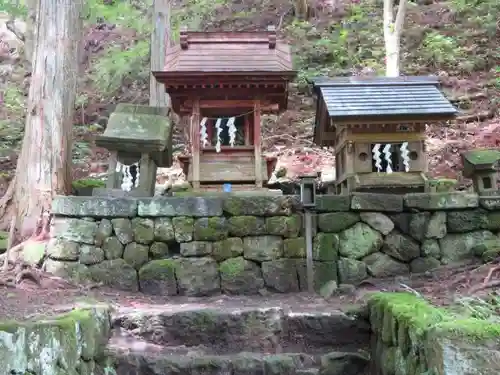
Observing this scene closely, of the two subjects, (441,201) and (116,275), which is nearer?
(116,275)

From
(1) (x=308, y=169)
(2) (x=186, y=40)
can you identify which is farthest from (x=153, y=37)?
(1) (x=308, y=169)

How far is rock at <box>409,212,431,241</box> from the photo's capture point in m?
7.66

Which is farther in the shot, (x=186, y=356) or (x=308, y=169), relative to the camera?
(x=308, y=169)

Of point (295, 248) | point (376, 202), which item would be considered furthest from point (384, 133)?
point (295, 248)

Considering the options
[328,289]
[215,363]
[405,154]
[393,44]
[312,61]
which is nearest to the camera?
[215,363]

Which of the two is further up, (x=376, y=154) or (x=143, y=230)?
(x=376, y=154)

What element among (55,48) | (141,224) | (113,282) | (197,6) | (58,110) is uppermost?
(197,6)

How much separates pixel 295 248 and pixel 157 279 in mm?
2131

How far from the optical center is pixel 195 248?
7559 millimetres

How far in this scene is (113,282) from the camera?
7414 millimetres

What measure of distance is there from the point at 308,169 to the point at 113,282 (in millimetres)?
6133

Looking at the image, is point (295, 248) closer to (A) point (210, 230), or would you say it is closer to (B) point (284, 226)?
(B) point (284, 226)

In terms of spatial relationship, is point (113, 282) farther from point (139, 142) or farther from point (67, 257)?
point (139, 142)

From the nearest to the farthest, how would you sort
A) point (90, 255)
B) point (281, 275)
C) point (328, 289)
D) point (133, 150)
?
point (328, 289) → point (90, 255) → point (281, 275) → point (133, 150)
